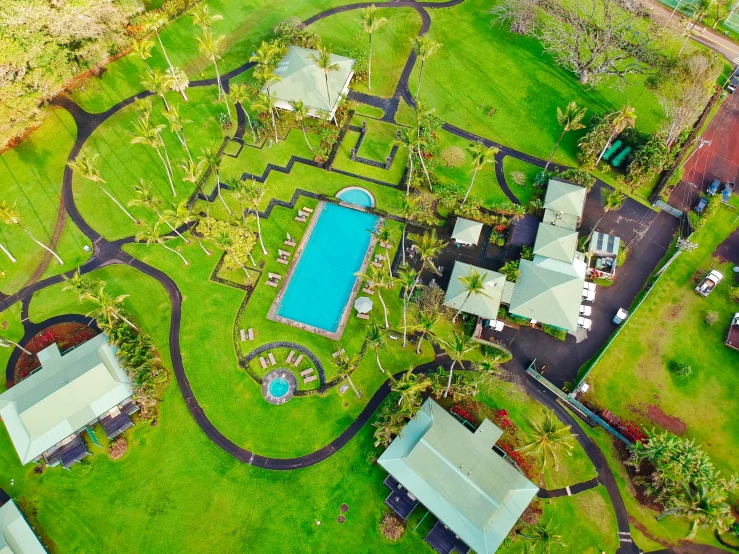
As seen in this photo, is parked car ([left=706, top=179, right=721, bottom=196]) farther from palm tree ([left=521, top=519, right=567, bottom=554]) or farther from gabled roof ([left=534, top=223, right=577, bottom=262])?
palm tree ([left=521, top=519, right=567, bottom=554])

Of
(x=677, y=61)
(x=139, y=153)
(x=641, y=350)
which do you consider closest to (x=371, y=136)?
(x=139, y=153)

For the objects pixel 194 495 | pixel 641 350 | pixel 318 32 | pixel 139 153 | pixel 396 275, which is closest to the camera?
pixel 194 495

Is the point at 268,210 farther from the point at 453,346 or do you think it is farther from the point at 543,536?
the point at 543,536

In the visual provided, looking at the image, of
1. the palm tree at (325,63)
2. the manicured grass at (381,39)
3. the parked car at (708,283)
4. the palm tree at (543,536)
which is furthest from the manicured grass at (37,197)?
the parked car at (708,283)

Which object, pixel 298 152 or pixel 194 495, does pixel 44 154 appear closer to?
pixel 298 152

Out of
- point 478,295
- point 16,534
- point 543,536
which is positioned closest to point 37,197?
point 16,534

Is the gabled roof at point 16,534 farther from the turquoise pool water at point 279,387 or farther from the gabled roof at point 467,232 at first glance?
the gabled roof at point 467,232
